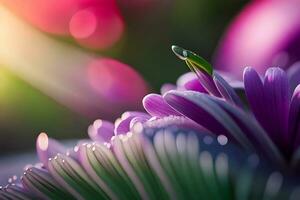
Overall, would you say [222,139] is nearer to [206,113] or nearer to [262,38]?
[206,113]

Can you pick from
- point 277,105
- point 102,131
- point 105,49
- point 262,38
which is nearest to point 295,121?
point 277,105

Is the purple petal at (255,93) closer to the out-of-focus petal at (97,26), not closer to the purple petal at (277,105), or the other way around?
the purple petal at (277,105)

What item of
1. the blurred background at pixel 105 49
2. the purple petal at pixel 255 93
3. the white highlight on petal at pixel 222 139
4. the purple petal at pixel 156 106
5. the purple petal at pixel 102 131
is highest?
the blurred background at pixel 105 49

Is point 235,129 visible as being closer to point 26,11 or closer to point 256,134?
point 256,134

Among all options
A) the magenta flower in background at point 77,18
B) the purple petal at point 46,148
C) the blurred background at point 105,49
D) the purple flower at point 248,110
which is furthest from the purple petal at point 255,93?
the magenta flower in background at point 77,18

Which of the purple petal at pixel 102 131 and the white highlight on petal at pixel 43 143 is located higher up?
the white highlight on petal at pixel 43 143

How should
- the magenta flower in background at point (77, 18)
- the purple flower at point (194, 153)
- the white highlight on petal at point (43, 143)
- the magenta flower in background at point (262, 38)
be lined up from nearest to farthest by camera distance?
the purple flower at point (194, 153), the white highlight on petal at point (43, 143), the magenta flower in background at point (262, 38), the magenta flower in background at point (77, 18)

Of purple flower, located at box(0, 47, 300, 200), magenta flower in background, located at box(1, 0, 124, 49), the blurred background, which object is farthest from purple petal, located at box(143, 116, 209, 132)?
magenta flower in background, located at box(1, 0, 124, 49)
